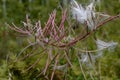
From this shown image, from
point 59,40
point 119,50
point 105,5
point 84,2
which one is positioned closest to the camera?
point 59,40

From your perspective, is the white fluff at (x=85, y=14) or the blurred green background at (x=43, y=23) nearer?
the white fluff at (x=85, y=14)

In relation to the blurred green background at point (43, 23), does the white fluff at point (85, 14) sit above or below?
above

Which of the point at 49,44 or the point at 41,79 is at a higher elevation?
the point at 49,44

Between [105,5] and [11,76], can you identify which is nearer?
[11,76]

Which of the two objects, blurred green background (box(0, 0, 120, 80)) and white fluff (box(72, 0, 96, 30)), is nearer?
white fluff (box(72, 0, 96, 30))

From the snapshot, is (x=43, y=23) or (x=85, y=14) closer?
(x=85, y=14)

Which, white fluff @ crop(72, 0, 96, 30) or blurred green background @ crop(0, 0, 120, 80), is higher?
white fluff @ crop(72, 0, 96, 30)

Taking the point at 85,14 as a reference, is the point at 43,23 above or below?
below

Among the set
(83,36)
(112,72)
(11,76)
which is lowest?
(112,72)

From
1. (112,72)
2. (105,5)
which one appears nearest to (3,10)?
(105,5)

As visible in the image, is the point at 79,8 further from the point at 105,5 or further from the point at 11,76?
the point at 105,5

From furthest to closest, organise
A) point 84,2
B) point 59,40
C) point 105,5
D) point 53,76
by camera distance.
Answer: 1. point 105,5
2. point 84,2
3. point 53,76
4. point 59,40
